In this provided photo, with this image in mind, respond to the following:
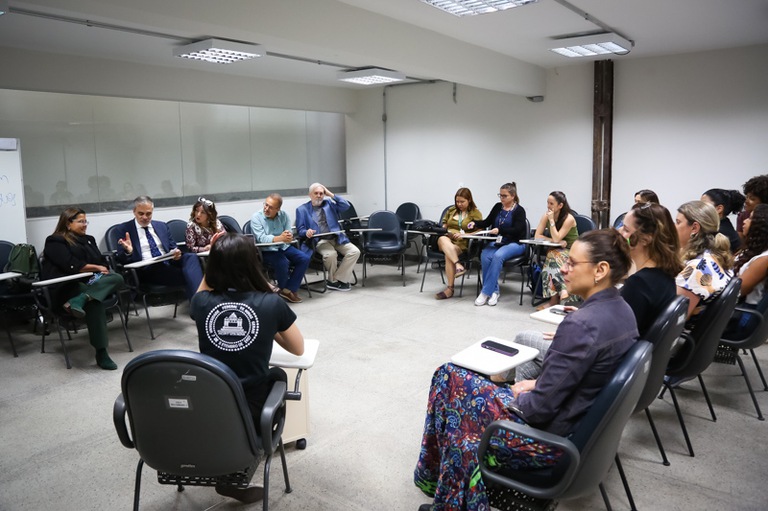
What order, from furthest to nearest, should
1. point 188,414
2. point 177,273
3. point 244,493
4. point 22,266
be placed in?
point 177,273
point 22,266
point 244,493
point 188,414

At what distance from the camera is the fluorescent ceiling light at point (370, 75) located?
6.79 metres

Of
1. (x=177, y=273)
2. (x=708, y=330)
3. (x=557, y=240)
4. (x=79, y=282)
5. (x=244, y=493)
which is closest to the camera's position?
(x=244, y=493)

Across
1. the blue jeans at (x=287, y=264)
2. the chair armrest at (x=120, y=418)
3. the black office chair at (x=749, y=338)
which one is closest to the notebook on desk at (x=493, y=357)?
the chair armrest at (x=120, y=418)

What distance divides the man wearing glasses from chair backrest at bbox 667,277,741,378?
13.5 ft

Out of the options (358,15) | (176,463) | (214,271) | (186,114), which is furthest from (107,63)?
(176,463)

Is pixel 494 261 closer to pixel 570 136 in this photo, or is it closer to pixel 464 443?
pixel 570 136

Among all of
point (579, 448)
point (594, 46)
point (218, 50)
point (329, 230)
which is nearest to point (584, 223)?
point (594, 46)

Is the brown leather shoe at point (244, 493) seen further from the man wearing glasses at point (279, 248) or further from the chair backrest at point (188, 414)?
the man wearing glasses at point (279, 248)

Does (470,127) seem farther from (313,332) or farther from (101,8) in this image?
(101,8)

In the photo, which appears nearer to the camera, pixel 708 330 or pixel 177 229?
pixel 708 330

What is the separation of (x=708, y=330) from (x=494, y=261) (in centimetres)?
330

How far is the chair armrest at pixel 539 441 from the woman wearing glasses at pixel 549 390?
46 mm

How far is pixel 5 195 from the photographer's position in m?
5.26

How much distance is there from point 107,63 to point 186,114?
119 cm
